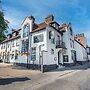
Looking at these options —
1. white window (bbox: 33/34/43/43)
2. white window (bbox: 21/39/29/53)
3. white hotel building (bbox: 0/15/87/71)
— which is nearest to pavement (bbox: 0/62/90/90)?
white hotel building (bbox: 0/15/87/71)

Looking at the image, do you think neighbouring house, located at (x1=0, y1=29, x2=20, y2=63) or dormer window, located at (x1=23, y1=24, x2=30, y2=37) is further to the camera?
neighbouring house, located at (x1=0, y1=29, x2=20, y2=63)

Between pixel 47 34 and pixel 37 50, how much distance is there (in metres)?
3.70

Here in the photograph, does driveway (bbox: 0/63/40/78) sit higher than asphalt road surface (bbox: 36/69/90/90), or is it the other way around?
driveway (bbox: 0/63/40/78)

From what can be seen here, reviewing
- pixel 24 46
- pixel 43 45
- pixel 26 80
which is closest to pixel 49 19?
pixel 24 46

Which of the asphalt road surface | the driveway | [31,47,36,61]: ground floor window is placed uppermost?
[31,47,36,61]: ground floor window

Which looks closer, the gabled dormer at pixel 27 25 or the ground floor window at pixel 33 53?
the ground floor window at pixel 33 53

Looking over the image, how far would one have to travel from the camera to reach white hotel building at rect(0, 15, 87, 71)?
24.0 meters

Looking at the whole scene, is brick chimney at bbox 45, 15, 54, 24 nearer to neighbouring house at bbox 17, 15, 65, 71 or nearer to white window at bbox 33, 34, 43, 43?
neighbouring house at bbox 17, 15, 65, 71

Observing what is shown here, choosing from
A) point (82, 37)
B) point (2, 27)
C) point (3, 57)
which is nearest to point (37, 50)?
point (2, 27)

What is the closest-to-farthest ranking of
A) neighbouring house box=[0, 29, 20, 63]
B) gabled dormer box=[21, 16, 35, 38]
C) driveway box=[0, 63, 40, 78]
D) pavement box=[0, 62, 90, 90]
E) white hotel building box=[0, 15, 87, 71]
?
pavement box=[0, 62, 90, 90], driveway box=[0, 63, 40, 78], white hotel building box=[0, 15, 87, 71], gabled dormer box=[21, 16, 35, 38], neighbouring house box=[0, 29, 20, 63]

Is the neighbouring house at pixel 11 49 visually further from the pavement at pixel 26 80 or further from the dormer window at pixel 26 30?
the pavement at pixel 26 80

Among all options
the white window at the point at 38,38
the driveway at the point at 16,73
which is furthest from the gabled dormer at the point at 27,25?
the driveway at the point at 16,73

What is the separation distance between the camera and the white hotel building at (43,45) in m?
24.0

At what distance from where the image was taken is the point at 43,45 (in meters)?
24.1
